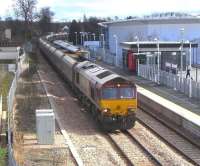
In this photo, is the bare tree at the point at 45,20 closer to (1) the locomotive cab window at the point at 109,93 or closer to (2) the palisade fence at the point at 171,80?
(2) the palisade fence at the point at 171,80

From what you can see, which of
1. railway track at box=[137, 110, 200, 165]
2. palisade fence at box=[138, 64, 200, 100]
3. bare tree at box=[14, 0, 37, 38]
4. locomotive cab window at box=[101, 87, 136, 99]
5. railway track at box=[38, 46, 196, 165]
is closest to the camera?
railway track at box=[38, 46, 196, 165]

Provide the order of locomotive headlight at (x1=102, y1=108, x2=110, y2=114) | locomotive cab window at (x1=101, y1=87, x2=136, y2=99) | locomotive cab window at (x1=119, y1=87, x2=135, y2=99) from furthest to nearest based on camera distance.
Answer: locomotive cab window at (x1=119, y1=87, x2=135, y2=99) < locomotive cab window at (x1=101, y1=87, x2=136, y2=99) < locomotive headlight at (x1=102, y1=108, x2=110, y2=114)

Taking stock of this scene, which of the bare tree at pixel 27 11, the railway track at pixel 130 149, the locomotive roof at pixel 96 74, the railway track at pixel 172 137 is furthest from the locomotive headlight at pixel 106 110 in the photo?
the bare tree at pixel 27 11

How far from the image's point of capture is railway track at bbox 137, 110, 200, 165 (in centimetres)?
2005

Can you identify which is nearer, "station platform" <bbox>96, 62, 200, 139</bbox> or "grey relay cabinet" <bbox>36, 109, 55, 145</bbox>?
"grey relay cabinet" <bbox>36, 109, 55, 145</bbox>

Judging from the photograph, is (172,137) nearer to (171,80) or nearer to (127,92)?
(127,92)

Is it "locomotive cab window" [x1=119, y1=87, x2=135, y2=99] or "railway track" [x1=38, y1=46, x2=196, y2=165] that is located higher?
"locomotive cab window" [x1=119, y1=87, x2=135, y2=99]

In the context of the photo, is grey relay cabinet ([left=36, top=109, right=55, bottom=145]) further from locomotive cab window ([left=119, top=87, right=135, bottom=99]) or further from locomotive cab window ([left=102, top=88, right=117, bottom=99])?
locomotive cab window ([left=119, top=87, right=135, bottom=99])

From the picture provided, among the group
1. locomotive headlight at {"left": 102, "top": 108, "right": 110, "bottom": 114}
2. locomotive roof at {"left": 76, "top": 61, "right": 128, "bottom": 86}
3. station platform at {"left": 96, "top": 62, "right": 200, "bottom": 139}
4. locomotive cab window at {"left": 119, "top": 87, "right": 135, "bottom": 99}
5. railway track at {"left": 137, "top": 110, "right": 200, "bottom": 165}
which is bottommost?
railway track at {"left": 137, "top": 110, "right": 200, "bottom": 165}

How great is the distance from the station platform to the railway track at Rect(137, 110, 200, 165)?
0.54 m

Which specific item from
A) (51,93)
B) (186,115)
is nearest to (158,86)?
(51,93)

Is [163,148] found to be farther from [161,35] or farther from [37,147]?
[161,35]

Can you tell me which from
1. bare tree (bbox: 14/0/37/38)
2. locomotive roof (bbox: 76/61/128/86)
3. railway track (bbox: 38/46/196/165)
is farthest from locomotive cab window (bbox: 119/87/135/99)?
bare tree (bbox: 14/0/37/38)

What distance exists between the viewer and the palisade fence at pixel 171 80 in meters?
32.4
